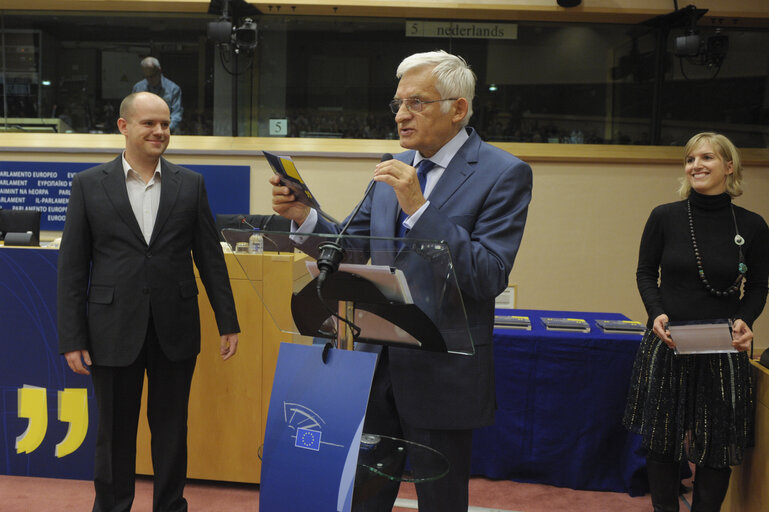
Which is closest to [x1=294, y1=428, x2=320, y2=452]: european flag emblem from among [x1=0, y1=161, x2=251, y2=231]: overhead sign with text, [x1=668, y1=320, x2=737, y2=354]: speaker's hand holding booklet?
[x1=668, y1=320, x2=737, y2=354]: speaker's hand holding booklet

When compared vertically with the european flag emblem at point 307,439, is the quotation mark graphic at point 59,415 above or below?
below

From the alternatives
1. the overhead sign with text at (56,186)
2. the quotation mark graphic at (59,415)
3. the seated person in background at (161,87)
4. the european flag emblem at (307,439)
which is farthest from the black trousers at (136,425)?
the seated person in background at (161,87)

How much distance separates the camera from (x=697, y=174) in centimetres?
238

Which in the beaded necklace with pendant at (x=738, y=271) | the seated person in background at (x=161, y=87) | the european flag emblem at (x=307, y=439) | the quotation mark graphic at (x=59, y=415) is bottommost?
the quotation mark graphic at (x=59, y=415)

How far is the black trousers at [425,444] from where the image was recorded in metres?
1.59

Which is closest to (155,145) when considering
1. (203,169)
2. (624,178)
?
(203,169)

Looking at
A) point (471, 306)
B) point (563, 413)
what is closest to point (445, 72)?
point (471, 306)

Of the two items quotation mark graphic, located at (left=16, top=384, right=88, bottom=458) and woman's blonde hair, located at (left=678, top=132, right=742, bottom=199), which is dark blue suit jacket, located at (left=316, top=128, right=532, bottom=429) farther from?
quotation mark graphic, located at (left=16, top=384, right=88, bottom=458)

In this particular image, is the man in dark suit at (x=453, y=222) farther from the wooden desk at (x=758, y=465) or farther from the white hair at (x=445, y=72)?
the wooden desk at (x=758, y=465)

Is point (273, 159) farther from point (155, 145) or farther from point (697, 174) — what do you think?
point (697, 174)

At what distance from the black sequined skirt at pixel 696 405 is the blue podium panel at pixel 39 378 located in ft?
7.85

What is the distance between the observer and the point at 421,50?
6320 mm

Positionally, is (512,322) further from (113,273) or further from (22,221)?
(22,221)

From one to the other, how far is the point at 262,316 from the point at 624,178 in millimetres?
3911
